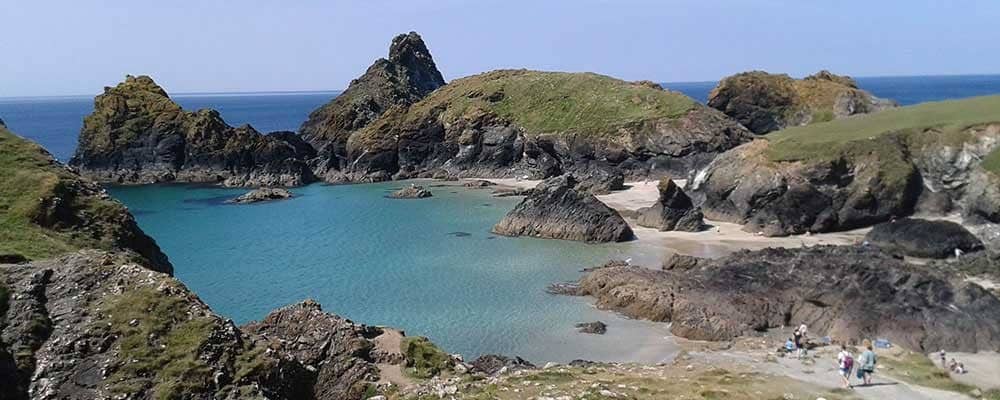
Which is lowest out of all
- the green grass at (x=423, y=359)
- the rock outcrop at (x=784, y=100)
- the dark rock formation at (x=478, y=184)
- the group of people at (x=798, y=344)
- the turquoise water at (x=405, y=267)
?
the dark rock formation at (x=478, y=184)

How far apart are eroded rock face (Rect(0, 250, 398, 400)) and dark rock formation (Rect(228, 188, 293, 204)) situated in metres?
54.0

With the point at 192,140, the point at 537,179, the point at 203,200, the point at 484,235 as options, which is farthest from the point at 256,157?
the point at 484,235

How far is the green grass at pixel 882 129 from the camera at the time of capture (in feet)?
159

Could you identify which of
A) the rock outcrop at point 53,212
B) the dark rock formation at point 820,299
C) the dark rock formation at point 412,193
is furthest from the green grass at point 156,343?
the dark rock formation at point 412,193

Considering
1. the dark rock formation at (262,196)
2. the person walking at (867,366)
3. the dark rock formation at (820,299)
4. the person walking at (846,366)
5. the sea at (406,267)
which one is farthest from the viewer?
the dark rock formation at (262,196)

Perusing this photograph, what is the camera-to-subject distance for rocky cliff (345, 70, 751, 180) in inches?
2960

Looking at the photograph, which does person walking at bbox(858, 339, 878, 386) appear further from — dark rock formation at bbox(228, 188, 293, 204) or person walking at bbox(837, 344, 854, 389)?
dark rock formation at bbox(228, 188, 293, 204)

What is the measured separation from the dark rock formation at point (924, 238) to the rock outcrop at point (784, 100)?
49576 millimetres

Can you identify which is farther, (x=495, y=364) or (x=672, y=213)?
(x=672, y=213)

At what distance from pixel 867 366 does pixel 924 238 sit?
22.2 meters

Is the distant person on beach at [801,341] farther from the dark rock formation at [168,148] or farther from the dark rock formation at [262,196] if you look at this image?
the dark rock formation at [168,148]

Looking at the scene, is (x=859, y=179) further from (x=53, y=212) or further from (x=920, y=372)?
(x=53, y=212)

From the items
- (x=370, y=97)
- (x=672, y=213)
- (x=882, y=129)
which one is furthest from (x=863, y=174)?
(x=370, y=97)

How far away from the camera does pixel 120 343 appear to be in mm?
12656
